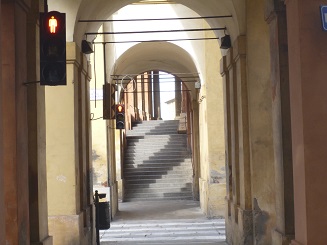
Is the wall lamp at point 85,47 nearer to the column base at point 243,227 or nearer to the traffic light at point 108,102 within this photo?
the column base at point 243,227

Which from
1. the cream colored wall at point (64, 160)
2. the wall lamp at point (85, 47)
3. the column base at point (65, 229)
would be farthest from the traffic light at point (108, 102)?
the column base at point (65, 229)

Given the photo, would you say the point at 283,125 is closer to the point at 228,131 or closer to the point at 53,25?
the point at 53,25

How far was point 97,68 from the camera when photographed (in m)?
22.0

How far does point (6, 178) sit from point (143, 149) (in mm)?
27962

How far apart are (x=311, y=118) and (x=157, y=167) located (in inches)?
1023

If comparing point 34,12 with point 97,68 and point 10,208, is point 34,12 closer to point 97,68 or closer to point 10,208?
point 10,208

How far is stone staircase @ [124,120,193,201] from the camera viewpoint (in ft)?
97.6

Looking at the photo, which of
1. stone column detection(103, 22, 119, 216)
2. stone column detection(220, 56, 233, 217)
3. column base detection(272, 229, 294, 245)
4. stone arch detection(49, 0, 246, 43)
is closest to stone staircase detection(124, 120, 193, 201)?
stone column detection(103, 22, 119, 216)

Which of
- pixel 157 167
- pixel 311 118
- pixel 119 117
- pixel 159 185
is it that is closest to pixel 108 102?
pixel 119 117

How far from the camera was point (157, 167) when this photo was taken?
107 feet

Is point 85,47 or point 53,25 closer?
point 53,25

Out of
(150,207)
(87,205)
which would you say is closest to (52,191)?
(87,205)

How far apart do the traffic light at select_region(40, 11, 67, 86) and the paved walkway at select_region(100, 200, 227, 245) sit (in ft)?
25.6

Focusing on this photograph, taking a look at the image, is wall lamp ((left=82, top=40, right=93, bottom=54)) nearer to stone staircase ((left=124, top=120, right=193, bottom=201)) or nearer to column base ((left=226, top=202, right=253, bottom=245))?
column base ((left=226, top=202, right=253, bottom=245))
